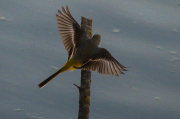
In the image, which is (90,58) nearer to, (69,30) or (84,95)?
(84,95)

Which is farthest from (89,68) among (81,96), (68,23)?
(68,23)

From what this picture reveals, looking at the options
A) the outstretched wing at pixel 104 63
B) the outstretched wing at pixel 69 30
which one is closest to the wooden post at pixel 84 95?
the outstretched wing at pixel 104 63

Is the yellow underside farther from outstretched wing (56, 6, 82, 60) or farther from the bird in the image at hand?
outstretched wing (56, 6, 82, 60)

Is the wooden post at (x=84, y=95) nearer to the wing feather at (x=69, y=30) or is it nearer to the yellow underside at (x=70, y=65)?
the yellow underside at (x=70, y=65)

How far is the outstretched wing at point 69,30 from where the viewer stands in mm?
4922

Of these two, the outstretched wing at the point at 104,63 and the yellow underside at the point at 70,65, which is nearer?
the outstretched wing at the point at 104,63

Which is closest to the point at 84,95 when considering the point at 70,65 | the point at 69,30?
the point at 70,65

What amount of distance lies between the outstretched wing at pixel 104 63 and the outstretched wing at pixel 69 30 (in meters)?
0.59

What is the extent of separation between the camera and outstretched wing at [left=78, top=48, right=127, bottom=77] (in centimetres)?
449

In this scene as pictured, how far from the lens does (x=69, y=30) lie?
5.08 m

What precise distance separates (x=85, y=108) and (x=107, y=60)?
44.4 inches

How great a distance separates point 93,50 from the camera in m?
4.59

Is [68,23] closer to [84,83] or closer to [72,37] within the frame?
[72,37]

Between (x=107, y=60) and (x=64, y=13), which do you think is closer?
(x=107, y=60)
